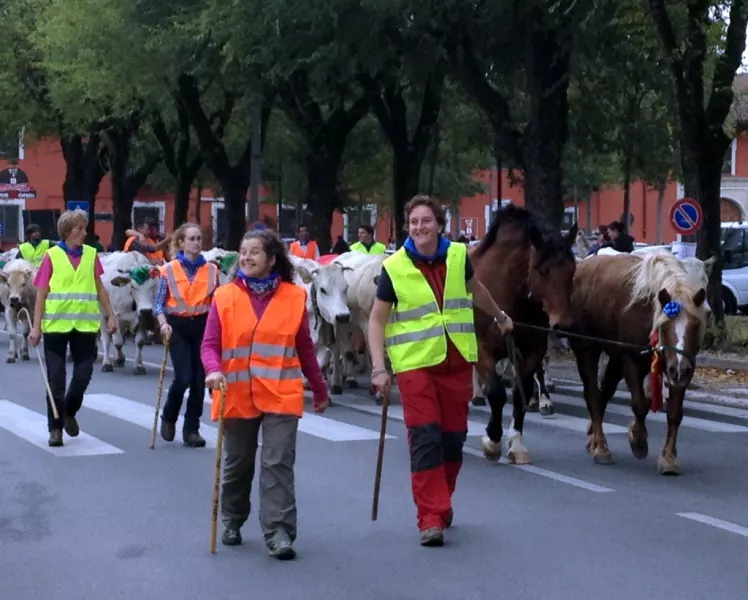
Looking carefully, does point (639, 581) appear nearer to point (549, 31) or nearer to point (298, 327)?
point (298, 327)

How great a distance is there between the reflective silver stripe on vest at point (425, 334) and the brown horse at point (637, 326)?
3.01 m

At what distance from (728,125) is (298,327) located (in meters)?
28.2

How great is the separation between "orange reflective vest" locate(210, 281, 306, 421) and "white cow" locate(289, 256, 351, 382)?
784 cm

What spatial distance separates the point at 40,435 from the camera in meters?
13.4

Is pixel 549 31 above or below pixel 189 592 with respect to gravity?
above

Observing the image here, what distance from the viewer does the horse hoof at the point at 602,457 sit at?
11812 millimetres

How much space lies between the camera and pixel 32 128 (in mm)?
45312

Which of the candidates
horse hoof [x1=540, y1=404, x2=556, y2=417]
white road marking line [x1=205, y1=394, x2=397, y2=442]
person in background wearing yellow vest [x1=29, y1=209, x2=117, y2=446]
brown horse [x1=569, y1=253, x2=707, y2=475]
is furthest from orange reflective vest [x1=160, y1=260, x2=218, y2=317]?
horse hoof [x1=540, y1=404, x2=556, y2=417]

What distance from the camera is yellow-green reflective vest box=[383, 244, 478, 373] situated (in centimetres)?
853

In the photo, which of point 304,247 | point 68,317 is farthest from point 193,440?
point 304,247

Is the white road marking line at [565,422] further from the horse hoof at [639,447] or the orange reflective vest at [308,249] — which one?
the orange reflective vest at [308,249]

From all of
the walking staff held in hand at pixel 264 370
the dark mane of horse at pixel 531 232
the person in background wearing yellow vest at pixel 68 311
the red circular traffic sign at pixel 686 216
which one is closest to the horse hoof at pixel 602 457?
the dark mane of horse at pixel 531 232

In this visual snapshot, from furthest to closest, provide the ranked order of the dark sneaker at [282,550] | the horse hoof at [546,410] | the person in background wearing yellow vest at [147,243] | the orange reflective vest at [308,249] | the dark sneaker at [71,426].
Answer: the orange reflective vest at [308,249] → the person in background wearing yellow vest at [147,243] → the horse hoof at [546,410] → the dark sneaker at [71,426] → the dark sneaker at [282,550]

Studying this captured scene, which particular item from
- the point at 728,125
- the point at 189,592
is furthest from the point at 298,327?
the point at 728,125
